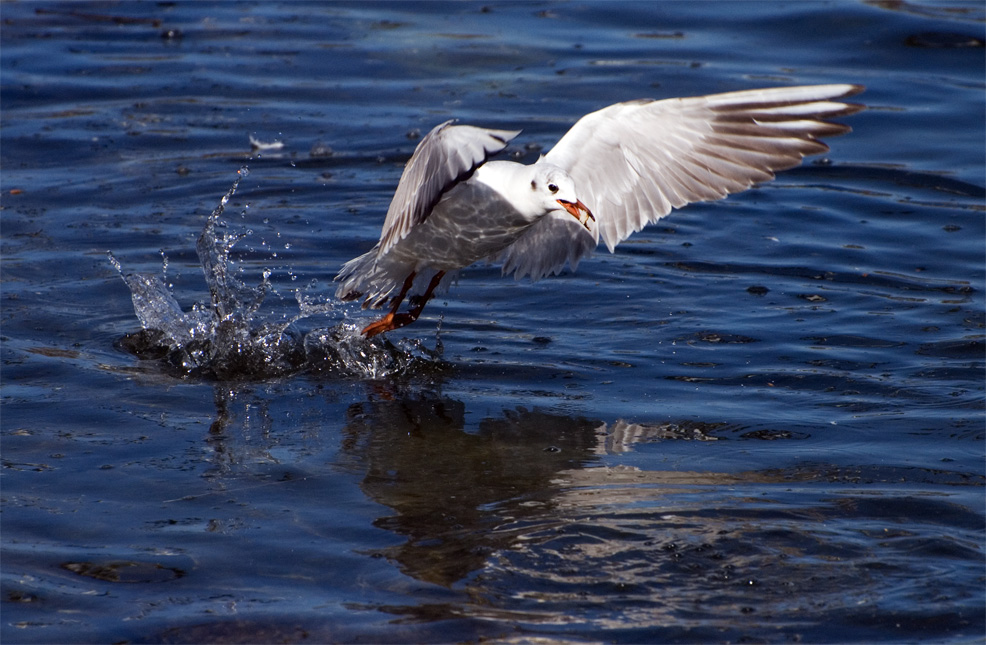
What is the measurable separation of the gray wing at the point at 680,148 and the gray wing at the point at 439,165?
27.9 inches

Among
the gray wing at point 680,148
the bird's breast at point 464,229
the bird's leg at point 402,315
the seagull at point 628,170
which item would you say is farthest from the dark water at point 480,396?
the gray wing at point 680,148

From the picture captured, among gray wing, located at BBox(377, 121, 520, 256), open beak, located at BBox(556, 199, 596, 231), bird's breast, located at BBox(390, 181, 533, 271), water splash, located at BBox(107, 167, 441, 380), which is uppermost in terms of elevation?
gray wing, located at BBox(377, 121, 520, 256)

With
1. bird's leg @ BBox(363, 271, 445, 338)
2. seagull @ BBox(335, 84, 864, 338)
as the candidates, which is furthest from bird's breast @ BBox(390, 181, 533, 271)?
bird's leg @ BBox(363, 271, 445, 338)

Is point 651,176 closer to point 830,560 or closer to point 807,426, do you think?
point 807,426

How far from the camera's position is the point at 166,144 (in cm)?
874

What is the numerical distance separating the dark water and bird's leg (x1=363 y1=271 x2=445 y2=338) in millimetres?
121

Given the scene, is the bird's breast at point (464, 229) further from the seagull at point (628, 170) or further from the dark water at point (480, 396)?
the dark water at point (480, 396)

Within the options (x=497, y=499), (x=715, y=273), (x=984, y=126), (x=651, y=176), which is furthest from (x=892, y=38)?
(x=497, y=499)

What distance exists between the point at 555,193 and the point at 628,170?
759mm

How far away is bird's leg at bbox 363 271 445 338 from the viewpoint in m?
5.89

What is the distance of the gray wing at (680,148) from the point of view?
5277 millimetres

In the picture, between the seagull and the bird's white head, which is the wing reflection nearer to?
the seagull

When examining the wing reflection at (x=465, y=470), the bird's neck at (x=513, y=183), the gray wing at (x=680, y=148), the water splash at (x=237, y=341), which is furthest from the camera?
the water splash at (x=237, y=341)

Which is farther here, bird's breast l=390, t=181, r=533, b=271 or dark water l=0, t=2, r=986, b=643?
bird's breast l=390, t=181, r=533, b=271
